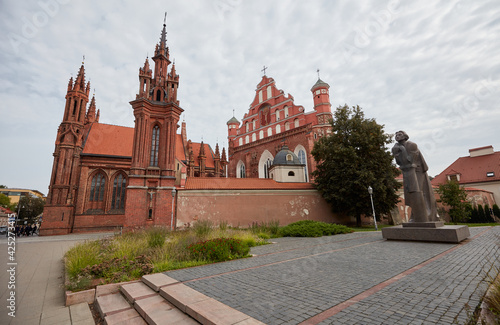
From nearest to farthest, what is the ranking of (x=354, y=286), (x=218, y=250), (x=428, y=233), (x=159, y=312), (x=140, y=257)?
(x=159, y=312)
(x=354, y=286)
(x=140, y=257)
(x=218, y=250)
(x=428, y=233)

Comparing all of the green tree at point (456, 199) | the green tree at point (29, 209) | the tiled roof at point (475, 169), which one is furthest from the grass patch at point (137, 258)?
the green tree at point (29, 209)

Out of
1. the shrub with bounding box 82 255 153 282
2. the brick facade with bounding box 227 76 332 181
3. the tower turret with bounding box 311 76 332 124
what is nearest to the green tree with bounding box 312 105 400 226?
the brick facade with bounding box 227 76 332 181

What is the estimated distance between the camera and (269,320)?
3.05 m

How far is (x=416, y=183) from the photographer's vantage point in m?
9.96

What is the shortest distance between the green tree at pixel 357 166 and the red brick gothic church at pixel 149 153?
3141mm

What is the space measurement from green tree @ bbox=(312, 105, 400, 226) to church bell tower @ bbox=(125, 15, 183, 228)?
14.1m

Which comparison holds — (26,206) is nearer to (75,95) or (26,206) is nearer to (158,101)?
(75,95)

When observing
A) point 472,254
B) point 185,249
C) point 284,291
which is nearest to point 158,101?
point 185,249

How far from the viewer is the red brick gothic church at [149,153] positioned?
60.0 ft

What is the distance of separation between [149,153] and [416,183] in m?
18.5

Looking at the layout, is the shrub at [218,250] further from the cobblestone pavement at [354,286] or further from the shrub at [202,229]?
the shrub at [202,229]

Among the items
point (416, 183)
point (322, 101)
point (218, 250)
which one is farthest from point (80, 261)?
point (322, 101)

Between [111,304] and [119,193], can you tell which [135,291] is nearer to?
[111,304]

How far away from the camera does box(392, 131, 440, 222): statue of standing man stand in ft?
32.1
